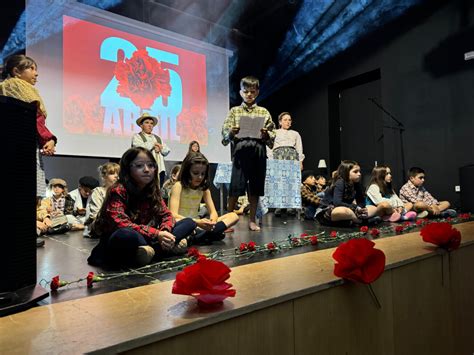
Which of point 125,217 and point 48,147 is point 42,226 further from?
point 125,217

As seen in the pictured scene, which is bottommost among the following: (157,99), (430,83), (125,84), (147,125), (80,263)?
(80,263)

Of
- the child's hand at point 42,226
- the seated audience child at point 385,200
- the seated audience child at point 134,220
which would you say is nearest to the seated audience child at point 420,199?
the seated audience child at point 385,200

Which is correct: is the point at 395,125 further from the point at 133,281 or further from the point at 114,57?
the point at 133,281

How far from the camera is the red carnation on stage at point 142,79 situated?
167 inches

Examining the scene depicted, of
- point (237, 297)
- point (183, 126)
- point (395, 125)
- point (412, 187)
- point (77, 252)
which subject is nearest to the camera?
point (237, 297)

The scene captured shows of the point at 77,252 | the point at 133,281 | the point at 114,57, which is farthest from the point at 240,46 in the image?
the point at 133,281

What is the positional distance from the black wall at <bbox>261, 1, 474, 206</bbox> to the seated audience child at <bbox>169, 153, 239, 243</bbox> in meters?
3.96

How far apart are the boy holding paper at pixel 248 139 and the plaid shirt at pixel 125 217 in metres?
0.91

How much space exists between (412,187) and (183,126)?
116 inches

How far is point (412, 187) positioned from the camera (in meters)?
3.92

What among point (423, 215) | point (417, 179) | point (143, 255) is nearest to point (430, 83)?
point (417, 179)

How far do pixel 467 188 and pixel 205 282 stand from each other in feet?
12.3

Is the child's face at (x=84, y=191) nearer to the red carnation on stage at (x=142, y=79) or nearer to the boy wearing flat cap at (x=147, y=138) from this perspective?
the boy wearing flat cap at (x=147, y=138)

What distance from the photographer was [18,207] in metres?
0.78
